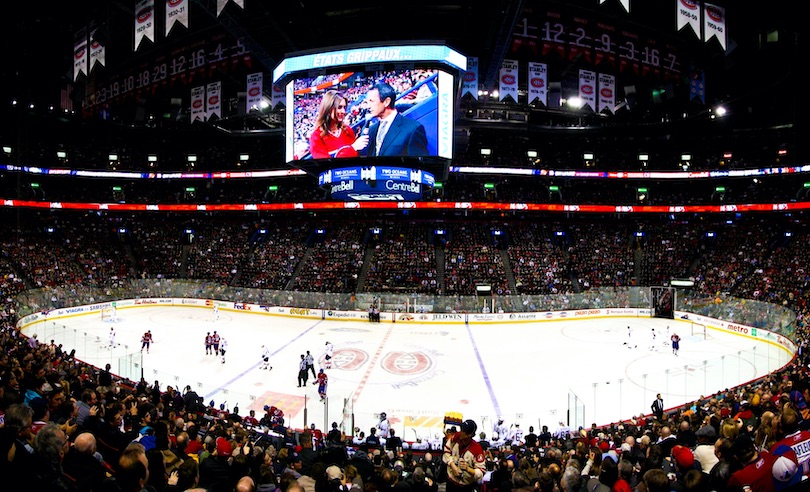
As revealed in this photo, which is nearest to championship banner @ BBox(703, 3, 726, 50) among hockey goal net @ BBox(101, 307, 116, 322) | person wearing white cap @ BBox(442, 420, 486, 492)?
person wearing white cap @ BBox(442, 420, 486, 492)

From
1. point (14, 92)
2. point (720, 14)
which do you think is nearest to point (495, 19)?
point (720, 14)

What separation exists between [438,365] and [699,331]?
56.9 ft

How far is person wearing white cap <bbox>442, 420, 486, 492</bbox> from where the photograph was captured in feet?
13.5

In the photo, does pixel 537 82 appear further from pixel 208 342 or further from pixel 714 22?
pixel 208 342

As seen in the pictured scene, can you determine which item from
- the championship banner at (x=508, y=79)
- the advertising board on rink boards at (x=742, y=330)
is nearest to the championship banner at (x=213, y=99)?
the championship banner at (x=508, y=79)

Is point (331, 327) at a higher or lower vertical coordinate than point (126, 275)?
lower

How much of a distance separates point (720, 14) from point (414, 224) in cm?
2908

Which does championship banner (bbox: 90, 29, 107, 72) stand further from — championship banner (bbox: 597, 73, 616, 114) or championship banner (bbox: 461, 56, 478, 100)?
championship banner (bbox: 597, 73, 616, 114)

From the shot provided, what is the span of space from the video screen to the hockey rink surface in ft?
30.1

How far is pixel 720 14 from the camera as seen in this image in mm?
14703

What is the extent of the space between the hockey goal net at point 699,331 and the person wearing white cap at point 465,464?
2564 centimetres

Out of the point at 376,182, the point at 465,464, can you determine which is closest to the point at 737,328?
the point at 376,182

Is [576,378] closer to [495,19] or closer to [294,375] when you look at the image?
[294,375]

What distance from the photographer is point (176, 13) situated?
1437 cm
